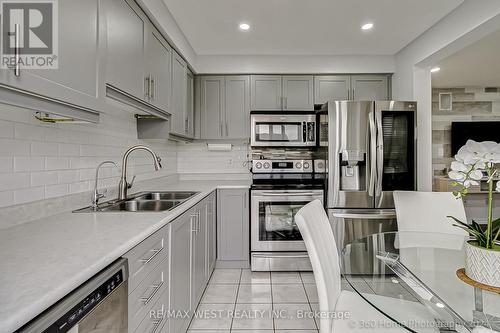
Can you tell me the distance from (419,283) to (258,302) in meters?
1.50

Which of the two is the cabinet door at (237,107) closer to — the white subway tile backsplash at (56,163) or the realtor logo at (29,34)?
the white subway tile backsplash at (56,163)

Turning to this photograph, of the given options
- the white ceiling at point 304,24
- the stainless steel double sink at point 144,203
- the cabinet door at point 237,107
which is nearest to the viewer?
the stainless steel double sink at point 144,203

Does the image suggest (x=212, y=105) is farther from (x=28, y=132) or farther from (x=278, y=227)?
(x=28, y=132)

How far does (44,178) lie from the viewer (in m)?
1.48

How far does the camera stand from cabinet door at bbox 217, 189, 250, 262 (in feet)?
10.3

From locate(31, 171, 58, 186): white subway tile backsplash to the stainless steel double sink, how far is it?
237 millimetres

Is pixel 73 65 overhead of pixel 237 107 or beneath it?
beneath

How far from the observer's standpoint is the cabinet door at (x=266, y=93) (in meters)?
3.55

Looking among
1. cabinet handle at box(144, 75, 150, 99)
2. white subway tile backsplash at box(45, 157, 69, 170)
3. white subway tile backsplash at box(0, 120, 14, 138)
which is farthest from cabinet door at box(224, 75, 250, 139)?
white subway tile backsplash at box(0, 120, 14, 138)

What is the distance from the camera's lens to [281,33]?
9.41ft

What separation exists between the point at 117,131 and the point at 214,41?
153 centimetres

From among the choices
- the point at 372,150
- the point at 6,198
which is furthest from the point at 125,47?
the point at 372,150

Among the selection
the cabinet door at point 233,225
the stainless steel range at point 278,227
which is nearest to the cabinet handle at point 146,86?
A: the cabinet door at point 233,225

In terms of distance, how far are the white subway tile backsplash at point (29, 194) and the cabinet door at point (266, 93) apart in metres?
2.54
